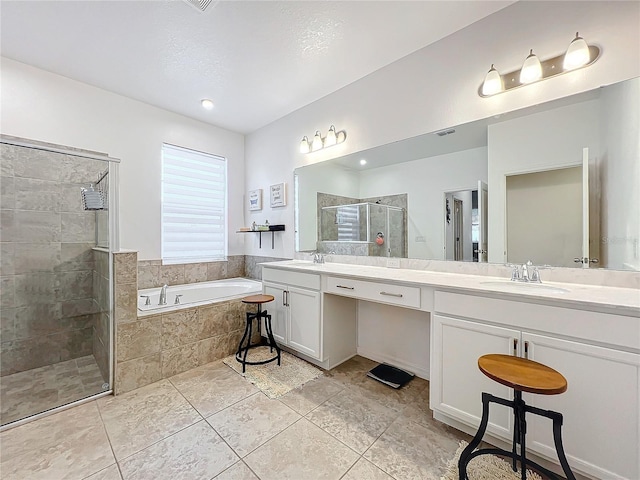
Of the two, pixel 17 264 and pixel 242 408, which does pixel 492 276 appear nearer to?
pixel 242 408

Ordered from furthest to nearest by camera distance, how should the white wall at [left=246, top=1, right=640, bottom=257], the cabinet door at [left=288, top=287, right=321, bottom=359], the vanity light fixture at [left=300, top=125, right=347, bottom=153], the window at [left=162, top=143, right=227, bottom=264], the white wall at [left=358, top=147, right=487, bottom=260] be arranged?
the window at [left=162, top=143, right=227, bottom=264] < the vanity light fixture at [left=300, top=125, right=347, bottom=153] < the cabinet door at [left=288, top=287, right=321, bottom=359] < the white wall at [left=358, top=147, right=487, bottom=260] < the white wall at [left=246, top=1, right=640, bottom=257]

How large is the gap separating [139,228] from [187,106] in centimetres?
Answer: 145

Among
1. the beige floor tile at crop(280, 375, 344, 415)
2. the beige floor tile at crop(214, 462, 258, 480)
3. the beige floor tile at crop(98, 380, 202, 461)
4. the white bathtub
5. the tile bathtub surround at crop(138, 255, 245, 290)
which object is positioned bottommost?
the beige floor tile at crop(98, 380, 202, 461)

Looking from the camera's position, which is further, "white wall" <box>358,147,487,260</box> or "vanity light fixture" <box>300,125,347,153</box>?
"vanity light fixture" <box>300,125,347,153</box>

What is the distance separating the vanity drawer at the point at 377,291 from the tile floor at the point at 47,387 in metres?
1.96

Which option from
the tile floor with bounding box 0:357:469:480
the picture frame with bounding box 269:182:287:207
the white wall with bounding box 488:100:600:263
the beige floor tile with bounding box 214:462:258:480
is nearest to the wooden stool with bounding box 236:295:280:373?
the tile floor with bounding box 0:357:469:480

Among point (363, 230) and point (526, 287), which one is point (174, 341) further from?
point (526, 287)

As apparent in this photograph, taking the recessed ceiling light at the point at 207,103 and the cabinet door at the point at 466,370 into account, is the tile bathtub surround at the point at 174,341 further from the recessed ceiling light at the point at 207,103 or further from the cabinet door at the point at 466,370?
the recessed ceiling light at the point at 207,103

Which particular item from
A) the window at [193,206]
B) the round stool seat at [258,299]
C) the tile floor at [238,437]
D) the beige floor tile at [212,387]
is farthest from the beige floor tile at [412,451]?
the window at [193,206]

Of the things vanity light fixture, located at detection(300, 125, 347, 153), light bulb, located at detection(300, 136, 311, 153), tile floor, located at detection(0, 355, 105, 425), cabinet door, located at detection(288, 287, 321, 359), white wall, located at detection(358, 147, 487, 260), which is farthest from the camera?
light bulb, located at detection(300, 136, 311, 153)

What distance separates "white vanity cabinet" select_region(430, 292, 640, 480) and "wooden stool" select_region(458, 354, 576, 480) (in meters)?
0.11

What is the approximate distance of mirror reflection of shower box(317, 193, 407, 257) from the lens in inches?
91.3

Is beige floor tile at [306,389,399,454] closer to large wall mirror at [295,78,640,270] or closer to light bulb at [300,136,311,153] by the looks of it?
large wall mirror at [295,78,640,270]

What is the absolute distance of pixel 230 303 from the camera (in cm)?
263
